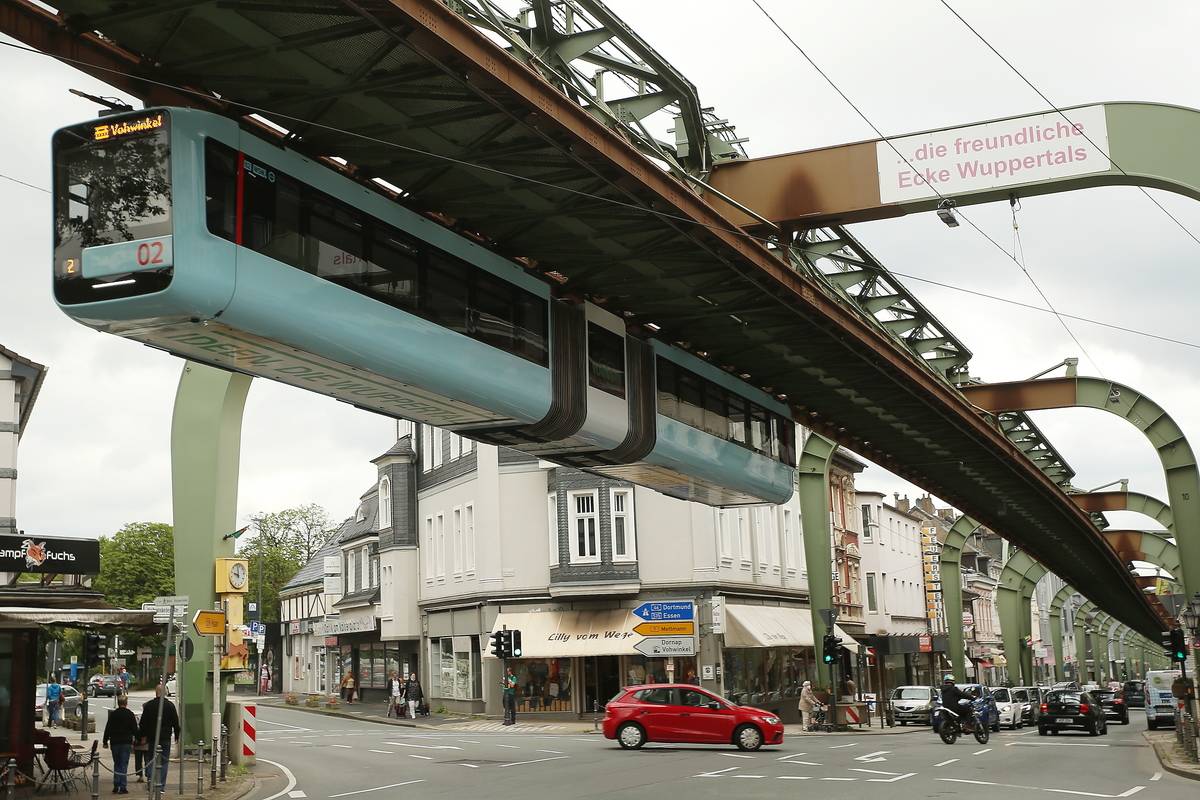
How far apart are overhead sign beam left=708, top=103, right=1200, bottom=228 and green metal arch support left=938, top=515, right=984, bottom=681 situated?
40.0 meters

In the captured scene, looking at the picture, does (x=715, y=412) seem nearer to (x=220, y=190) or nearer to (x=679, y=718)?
(x=679, y=718)

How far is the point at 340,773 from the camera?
24.2m

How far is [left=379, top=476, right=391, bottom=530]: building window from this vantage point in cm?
5506

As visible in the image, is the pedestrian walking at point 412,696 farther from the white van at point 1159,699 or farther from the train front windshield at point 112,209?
the train front windshield at point 112,209

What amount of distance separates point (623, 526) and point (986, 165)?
97.5ft

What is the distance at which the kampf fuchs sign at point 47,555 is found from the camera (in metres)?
28.6

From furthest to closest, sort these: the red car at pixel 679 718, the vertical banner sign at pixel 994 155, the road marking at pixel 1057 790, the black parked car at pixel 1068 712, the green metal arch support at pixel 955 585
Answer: the green metal arch support at pixel 955 585 < the black parked car at pixel 1068 712 < the red car at pixel 679 718 < the road marking at pixel 1057 790 < the vertical banner sign at pixel 994 155

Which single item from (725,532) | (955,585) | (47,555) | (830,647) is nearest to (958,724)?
(830,647)

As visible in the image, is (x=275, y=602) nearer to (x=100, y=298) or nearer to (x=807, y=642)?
(x=807, y=642)

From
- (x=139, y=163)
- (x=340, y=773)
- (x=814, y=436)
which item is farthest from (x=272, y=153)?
(x=814, y=436)

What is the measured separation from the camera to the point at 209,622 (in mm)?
20172

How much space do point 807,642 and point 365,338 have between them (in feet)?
126

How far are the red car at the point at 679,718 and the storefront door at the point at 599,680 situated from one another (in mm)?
15433

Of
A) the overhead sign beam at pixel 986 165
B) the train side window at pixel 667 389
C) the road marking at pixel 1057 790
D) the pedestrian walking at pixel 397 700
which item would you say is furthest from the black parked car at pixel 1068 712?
the overhead sign beam at pixel 986 165
